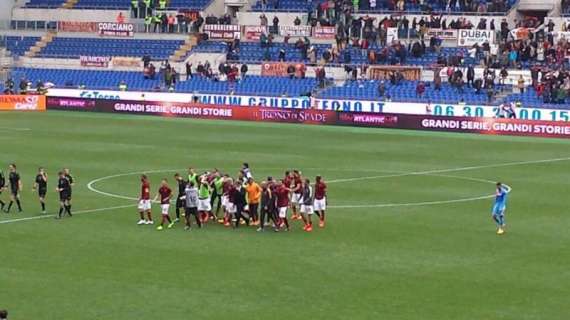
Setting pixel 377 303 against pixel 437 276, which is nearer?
pixel 377 303

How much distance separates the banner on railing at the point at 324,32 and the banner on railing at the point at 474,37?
29.6 feet

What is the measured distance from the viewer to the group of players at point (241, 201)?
33531 mm

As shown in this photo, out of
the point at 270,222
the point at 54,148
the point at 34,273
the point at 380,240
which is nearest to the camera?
the point at 34,273

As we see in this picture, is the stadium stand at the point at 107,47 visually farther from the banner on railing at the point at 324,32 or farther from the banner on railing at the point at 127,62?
the banner on railing at the point at 324,32

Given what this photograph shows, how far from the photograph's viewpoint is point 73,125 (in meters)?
66.9

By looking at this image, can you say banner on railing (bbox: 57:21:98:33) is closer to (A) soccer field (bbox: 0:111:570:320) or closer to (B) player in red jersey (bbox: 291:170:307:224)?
(A) soccer field (bbox: 0:111:570:320)

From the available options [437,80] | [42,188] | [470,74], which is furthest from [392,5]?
[42,188]

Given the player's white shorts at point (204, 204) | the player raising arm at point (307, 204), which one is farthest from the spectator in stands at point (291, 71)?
the player's white shorts at point (204, 204)

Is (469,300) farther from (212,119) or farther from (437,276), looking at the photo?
(212,119)

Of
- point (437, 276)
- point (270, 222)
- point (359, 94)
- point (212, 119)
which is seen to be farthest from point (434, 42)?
point (437, 276)

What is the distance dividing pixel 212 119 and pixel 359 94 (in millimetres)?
9066

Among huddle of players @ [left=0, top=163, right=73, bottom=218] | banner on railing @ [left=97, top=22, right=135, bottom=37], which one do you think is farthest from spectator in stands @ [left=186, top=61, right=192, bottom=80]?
huddle of players @ [left=0, top=163, right=73, bottom=218]

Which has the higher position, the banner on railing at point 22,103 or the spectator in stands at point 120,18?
the spectator in stands at point 120,18

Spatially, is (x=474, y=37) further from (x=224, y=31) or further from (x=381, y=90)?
(x=224, y=31)
